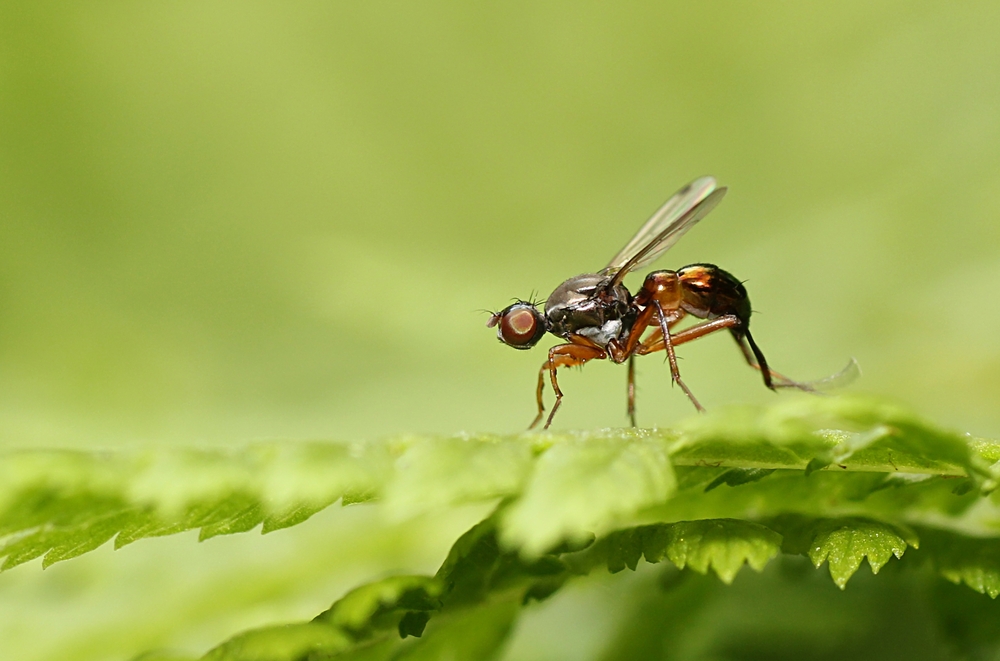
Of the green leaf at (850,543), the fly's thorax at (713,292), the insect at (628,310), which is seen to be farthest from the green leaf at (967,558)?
the fly's thorax at (713,292)

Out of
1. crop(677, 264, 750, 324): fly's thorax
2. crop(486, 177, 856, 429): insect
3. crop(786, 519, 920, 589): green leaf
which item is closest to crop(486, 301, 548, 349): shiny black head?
crop(486, 177, 856, 429): insect

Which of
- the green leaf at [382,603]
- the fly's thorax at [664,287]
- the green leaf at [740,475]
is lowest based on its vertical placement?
the green leaf at [740,475]

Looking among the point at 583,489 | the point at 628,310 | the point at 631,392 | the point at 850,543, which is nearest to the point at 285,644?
the point at 583,489

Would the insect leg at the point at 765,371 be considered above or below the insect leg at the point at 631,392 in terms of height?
below

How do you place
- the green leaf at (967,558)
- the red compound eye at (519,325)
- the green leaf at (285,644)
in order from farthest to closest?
the red compound eye at (519,325) → the green leaf at (967,558) → the green leaf at (285,644)

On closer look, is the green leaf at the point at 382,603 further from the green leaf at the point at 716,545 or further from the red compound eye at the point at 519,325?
the red compound eye at the point at 519,325

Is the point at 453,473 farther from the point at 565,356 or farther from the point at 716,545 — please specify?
the point at 565,356
